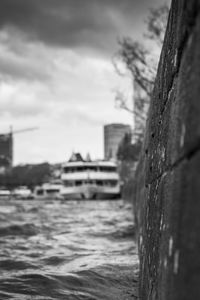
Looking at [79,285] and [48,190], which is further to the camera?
[48,190]

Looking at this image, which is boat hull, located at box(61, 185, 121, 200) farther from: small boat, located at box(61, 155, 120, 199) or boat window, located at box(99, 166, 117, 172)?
boat window, located at box(99, 166, 117, 172)

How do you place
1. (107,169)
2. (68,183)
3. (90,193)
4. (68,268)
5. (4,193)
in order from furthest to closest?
(4,193) → (107,169) → (68,183) → (90,193) → (68,268)

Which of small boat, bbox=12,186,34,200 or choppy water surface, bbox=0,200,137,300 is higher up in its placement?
choppy water surface, bbox=0,200,137,300

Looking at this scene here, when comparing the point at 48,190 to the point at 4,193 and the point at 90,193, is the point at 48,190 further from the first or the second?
the point at 90,193

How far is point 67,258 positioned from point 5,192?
97524mm

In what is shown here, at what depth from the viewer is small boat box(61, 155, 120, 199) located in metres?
63.3

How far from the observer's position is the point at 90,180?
6384 centimetres

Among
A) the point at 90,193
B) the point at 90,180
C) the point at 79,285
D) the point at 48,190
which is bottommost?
the point at 48,190

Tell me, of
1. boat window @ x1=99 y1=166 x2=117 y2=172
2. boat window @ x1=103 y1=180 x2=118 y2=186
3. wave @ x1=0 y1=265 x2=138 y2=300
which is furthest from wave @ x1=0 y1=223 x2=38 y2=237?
boat window @ x1=99 y1=166 x2=117 y2=172

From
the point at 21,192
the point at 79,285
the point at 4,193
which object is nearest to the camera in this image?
the point at 79,285

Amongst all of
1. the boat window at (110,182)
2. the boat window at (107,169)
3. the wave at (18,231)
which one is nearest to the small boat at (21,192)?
the boat window at (107,169)

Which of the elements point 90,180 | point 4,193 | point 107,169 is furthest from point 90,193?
point 4,193

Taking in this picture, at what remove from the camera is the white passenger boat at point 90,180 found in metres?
63.3

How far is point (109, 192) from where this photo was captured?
2504 inches
